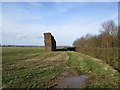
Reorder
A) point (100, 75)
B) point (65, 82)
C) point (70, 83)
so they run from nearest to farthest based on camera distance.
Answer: point (70, 83), point (65, 82), point (100, 75)

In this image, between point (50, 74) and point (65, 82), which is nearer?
point (65, 82)

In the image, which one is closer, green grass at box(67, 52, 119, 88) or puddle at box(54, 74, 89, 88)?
puddle at box(54, 74, 89, 88)

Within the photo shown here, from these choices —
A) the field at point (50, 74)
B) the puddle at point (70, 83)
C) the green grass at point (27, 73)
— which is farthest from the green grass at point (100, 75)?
the green grass at point (27, 73)

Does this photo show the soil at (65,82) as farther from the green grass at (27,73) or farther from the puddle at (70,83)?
the green grass at (27,73)

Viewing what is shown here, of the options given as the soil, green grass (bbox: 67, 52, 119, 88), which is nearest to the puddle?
the soil

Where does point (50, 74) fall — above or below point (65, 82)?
above

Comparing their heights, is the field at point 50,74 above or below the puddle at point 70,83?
above

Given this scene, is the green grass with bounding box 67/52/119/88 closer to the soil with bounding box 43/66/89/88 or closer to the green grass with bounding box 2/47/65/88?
the soil with bounding box 43/66/89/88

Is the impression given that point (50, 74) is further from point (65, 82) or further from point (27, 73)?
point (65, 82)

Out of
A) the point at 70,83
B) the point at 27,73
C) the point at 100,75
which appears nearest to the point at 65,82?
the point at 70,83

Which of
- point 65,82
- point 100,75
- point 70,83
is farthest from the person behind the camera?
point 100,75

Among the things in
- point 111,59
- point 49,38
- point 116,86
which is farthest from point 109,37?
point 116,86

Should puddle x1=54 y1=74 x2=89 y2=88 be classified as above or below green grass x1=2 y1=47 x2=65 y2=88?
below

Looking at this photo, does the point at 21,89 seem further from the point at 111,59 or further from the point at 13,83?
the point at 111,59
